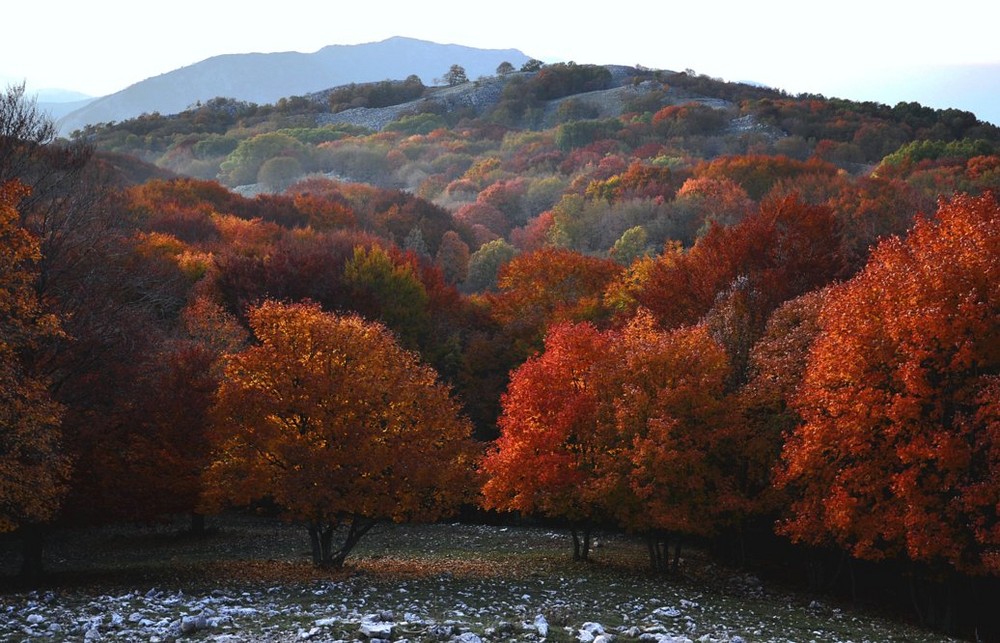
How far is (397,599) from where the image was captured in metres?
29.0

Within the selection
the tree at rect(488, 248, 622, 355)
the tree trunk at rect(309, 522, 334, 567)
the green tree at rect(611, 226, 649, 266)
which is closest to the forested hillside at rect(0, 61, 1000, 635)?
the tree trunk at rect(309, 522, 334, 567)

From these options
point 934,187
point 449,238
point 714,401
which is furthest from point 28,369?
point 934,187

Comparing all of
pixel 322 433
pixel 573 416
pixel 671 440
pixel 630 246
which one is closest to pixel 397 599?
pixel 322 433

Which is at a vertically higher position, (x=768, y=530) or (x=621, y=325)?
(x=621, y=325)

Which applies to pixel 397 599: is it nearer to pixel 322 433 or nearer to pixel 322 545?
pixel 322 433

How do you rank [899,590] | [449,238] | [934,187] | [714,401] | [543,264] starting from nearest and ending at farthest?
[714,401] < [899,590] < [543,264] < [934,187] < [449,238]

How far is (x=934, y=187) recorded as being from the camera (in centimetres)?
10719

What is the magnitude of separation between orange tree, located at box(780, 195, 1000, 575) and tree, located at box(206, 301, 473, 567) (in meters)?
15.5

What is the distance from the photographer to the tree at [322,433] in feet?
115

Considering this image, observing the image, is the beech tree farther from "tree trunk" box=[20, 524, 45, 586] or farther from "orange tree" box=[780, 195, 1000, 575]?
"orange tree" box=[780, 195, 1000, 575]

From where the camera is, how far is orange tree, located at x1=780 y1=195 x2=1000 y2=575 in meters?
31.8

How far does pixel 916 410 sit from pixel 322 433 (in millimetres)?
22326

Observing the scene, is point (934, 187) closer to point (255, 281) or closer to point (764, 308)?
point (764, 308)

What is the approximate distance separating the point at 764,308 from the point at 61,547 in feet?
149
